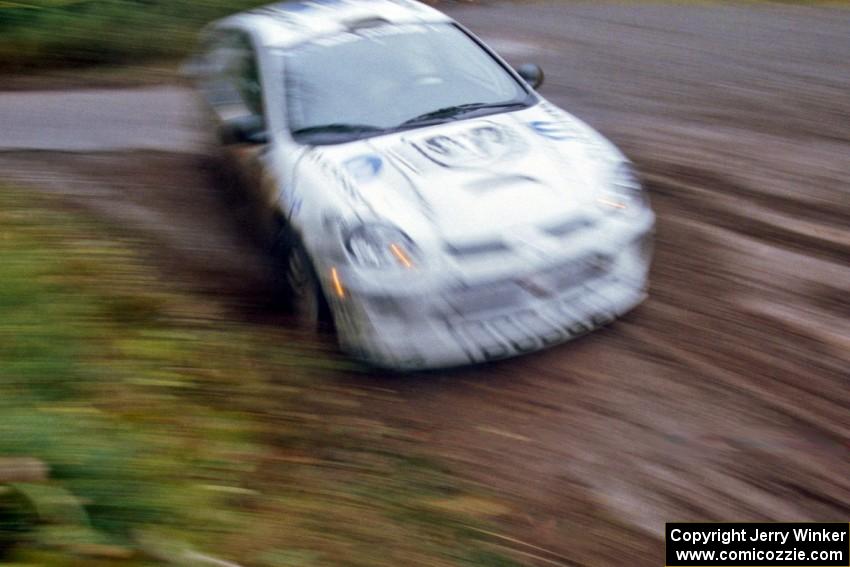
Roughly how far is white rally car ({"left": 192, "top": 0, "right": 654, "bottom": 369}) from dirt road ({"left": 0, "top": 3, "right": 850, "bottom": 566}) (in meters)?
0.32

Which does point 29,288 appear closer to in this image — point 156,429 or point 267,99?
point 156,429

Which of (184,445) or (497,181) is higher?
(497,181)

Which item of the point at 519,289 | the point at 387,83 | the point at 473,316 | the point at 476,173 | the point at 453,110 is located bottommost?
the point at 473,316

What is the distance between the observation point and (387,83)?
6266mm

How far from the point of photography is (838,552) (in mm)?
3977

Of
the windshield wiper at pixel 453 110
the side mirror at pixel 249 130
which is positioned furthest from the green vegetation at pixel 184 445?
the windshield wiper at pixel 453 110

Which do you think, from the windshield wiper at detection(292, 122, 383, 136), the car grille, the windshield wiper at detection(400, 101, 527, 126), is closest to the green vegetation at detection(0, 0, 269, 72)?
the windshield wiper at detection(292, 122, 383, 136)

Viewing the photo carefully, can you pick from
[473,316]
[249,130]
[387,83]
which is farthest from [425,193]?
[249,130]

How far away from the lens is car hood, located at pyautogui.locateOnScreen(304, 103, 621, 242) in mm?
5082

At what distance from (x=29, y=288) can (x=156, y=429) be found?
138cm

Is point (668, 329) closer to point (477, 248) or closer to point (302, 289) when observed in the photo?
point (477, 248)

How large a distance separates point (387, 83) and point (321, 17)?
2.90ft

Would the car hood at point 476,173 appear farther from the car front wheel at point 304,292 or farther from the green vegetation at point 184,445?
the green vegetation at point 184,445

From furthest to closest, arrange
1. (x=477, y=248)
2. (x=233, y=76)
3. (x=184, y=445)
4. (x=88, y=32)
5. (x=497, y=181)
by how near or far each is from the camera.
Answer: (x=88, y=32) → (x=233, y=76) → (x=497, y=181) → (x=477, y=248) → (x=184, y=445)
